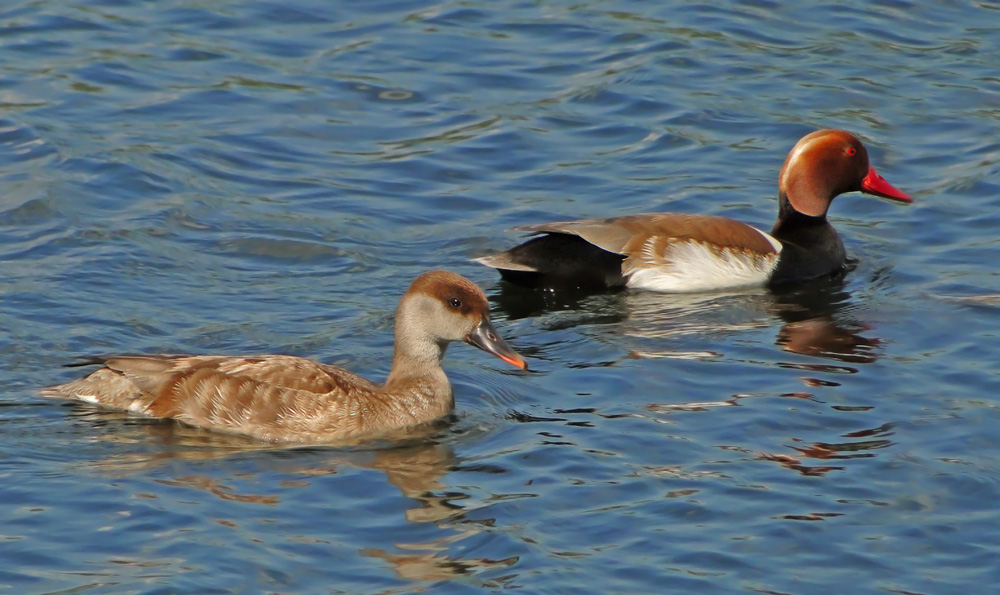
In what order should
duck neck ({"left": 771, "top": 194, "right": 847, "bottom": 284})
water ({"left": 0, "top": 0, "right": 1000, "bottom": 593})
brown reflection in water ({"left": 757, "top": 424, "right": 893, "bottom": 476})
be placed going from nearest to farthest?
water ({"left": 0, "top": 0, "right": 1000, "bottom": 593}) < brown reflection in water ({"left": 757, "top": 424, "right": 893, "bottom": 476}) < duck neck ({"left": 771, "top": 194, "right": 847, "bottom": 284})

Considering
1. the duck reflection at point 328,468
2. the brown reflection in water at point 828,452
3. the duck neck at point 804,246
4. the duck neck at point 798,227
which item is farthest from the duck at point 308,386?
the duck neck at point 798,227

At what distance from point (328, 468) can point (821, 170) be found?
227 inches

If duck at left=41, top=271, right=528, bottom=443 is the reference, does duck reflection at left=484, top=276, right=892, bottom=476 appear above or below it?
below

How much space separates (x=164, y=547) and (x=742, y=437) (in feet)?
10.6

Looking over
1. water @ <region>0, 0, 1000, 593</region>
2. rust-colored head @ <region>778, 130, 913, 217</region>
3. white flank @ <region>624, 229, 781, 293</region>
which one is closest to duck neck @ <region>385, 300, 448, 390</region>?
water @ <region>0, 0, 1000, 593</region>

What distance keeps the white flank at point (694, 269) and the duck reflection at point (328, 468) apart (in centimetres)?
326

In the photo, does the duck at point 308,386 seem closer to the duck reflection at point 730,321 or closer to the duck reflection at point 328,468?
the duck reflection at point 328,468

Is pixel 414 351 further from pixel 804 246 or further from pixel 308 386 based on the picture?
pixel 804 246

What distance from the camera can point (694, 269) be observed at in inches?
466

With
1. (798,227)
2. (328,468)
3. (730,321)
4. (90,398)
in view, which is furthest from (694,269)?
(90,398)

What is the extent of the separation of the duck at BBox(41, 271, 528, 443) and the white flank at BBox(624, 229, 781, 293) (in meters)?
2.82

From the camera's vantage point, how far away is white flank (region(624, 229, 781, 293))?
38.6 ft

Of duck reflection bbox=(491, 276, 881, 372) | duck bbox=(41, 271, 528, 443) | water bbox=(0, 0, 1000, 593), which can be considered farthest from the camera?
duck reflection bbox=(491, 276, 881, 372)

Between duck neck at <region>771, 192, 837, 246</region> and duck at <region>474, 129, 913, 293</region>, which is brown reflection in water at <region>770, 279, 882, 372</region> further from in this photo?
duck neck at <region>771, 192, 837, 246</region>
